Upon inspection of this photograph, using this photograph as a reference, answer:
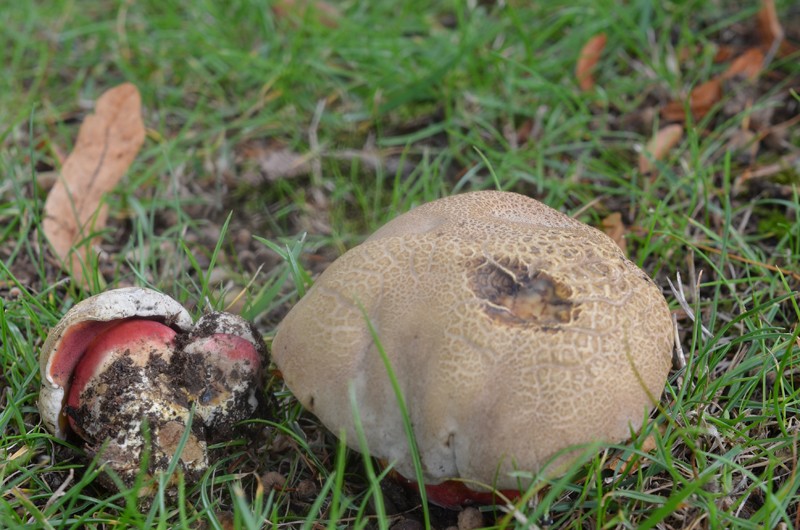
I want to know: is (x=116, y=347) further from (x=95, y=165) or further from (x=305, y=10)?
(x=305, y=10)

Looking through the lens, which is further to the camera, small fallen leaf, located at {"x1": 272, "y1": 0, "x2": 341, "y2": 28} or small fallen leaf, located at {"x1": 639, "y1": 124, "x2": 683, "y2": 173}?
small fallen leaf, located at {"x1": 272, "y1": 0, "x2": 341, "y2": 28}

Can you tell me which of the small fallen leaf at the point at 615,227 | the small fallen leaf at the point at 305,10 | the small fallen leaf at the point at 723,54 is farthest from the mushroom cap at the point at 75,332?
the small fallen leaf at the point at 723,54

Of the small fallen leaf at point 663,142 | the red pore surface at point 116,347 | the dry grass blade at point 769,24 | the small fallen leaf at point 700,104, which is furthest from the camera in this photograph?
the dry grass blade at point 769,24

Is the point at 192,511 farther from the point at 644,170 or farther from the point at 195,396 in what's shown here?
the point at 644,170

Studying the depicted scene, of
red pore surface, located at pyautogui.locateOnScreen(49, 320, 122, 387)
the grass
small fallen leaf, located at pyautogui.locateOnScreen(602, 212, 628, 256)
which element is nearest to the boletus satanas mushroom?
red pore surface, located at pyautogui.locateOnScreen(49, 320, 122, 387)

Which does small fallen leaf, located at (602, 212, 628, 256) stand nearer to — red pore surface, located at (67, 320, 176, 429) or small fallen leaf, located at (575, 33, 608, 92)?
small fallen leaf, located at (575, 33, 608, 92)

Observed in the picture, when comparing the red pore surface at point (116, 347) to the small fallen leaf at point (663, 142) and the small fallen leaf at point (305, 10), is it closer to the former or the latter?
the small fallen leaf at point (663, 142)
